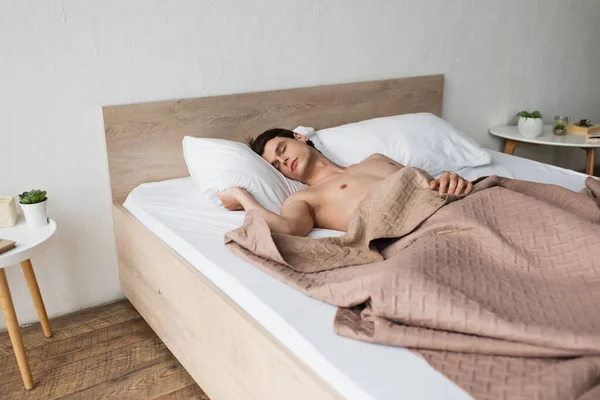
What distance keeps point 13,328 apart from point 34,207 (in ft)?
1.17

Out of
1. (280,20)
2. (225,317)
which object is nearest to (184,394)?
(225,317)

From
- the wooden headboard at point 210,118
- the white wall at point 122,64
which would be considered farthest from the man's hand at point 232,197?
the white wall at point 122,64

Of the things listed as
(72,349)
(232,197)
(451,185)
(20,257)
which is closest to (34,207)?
(20,257)

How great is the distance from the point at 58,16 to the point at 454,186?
1.34m

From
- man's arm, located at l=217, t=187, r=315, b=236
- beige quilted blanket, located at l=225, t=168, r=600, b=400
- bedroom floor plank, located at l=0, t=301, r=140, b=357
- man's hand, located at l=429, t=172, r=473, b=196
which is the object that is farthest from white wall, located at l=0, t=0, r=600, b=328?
man's hand, located at l=429, t=172, r=473, b=196

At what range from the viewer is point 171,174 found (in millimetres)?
2070

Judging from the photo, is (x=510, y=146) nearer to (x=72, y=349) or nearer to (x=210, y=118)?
(x=210, y=118)

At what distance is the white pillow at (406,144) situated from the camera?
2.17m

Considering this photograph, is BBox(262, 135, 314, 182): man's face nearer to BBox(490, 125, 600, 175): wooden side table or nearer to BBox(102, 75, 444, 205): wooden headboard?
BBox(102, 75, 444, 205): wooden headboard

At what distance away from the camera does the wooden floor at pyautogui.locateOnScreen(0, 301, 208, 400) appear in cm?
160

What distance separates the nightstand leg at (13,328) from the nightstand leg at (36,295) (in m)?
0.17

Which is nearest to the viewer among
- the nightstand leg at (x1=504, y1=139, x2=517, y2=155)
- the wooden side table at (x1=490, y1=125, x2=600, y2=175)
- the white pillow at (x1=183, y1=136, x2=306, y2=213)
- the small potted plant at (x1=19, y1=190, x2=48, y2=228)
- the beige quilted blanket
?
the beige quilted blanket

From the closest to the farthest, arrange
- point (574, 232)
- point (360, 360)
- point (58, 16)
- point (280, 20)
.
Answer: point (360, 360) → point (574, 232) → point (58, 16) → point (280, 20)

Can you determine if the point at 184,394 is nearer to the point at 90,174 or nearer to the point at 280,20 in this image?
the point at 90,174
